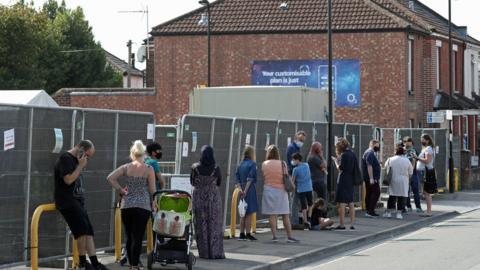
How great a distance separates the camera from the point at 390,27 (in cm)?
4544

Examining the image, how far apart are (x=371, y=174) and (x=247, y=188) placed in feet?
21.4

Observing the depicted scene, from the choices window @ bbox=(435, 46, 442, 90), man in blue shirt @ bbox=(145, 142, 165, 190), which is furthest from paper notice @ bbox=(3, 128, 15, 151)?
window @ bbox=(435, 46, 442, 90)

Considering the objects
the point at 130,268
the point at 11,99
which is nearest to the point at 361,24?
the point at 11,99

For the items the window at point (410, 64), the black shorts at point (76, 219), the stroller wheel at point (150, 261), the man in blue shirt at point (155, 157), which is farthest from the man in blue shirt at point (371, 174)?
the window at point (410, 64)

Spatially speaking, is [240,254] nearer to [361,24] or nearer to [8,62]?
[361,24]

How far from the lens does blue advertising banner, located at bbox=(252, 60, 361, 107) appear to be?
46219mm

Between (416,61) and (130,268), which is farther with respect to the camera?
(416,61)

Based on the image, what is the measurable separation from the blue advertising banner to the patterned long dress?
29.2 meters

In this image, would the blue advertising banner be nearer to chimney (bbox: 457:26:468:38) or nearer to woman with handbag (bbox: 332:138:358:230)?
chimney (bbox: 457:26:468:38)

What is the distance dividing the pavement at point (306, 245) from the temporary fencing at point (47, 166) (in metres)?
1.08

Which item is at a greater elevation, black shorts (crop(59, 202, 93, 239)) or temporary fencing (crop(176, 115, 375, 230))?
temporary fencing (crop(176, 115, 375, 230))

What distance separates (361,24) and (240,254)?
2980 cm

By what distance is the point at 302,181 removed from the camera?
21391 mm

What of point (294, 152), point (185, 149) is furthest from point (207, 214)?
point (294, 152)
